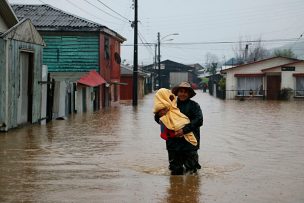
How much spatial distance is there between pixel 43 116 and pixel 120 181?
1167cm

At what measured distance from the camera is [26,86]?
60.2ft

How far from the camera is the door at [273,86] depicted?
163 ft

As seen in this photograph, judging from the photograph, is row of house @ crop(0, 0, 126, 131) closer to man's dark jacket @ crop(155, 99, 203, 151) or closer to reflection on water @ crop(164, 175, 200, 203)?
man's dark jacket @ crop(155, 99, 203, 151)

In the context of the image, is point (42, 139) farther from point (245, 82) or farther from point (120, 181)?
point (245, 82)

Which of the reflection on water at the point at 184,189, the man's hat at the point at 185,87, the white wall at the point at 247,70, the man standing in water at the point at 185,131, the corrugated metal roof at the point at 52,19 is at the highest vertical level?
the corrugated metal roof at the point at 52,19

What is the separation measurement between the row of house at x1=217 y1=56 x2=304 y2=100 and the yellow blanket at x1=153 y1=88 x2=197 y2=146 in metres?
40.7

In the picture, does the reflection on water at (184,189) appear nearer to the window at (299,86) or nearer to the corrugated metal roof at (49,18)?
the corrugated metal roof at (49,18)

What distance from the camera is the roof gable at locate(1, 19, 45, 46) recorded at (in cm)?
1586

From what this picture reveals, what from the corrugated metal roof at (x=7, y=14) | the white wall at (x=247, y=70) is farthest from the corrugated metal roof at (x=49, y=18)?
the white wall at (x=247, y=70)

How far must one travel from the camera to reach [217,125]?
66.2 ft

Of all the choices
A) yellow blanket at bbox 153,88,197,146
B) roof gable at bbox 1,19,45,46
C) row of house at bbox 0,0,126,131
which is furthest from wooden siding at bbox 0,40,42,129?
yellow blanket at bbox 153,88,197,146

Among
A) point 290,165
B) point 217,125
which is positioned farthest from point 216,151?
point 217,125

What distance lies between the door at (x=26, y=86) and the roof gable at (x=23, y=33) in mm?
571

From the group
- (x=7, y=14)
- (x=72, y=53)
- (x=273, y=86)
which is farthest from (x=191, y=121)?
(x=273, y=86)
